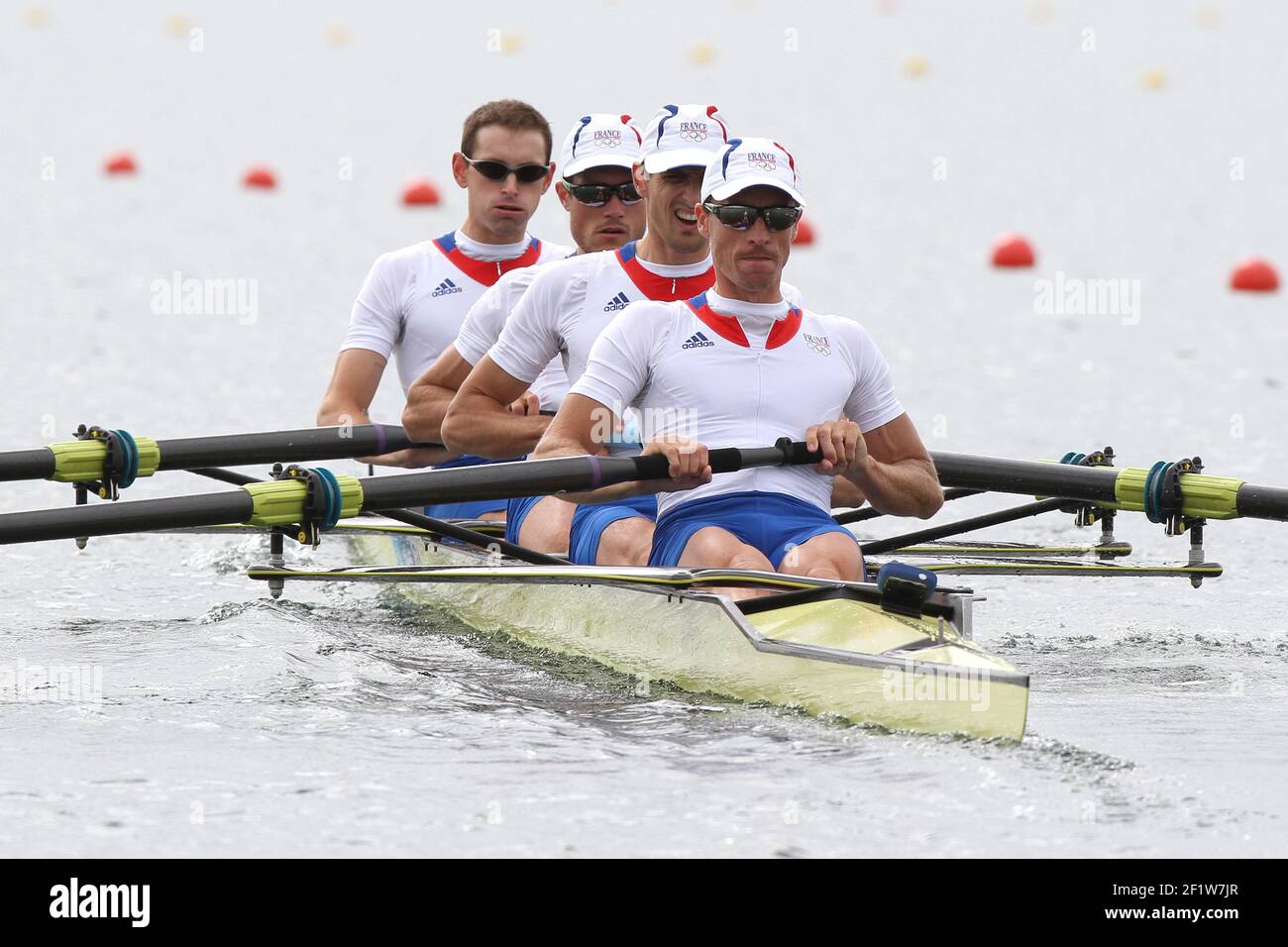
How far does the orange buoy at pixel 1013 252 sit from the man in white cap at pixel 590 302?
39.8ft

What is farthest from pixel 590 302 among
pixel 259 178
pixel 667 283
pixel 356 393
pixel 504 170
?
pixel 259 178

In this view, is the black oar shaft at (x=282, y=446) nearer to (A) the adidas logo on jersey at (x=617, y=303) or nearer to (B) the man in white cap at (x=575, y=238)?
(B) the man in white cap at (x=575, y=238)

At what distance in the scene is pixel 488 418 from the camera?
7.01 metres

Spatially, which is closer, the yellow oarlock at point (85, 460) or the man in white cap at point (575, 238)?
the yellow oarlock at point (85, 460)

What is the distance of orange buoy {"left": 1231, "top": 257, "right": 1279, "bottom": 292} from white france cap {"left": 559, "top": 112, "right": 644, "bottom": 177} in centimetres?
1105

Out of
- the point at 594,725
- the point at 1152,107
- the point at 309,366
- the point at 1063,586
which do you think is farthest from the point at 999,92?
the point at 594,725

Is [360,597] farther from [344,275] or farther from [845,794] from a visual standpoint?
[344,275]

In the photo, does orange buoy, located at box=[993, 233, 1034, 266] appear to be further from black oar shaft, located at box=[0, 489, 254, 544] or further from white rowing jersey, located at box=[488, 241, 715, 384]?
black oar shaft, located at box=[0, 489, 254, 544]

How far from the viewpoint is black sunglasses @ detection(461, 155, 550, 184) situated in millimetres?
8094

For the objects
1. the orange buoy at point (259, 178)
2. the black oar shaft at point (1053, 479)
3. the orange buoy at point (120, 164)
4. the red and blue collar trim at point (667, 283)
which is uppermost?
the orange buoy at point (120, 164)

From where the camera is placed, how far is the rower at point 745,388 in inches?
238

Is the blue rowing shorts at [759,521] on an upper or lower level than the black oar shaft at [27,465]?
lower

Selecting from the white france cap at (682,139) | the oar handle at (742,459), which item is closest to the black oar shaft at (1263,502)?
the oar handle at (742,459)

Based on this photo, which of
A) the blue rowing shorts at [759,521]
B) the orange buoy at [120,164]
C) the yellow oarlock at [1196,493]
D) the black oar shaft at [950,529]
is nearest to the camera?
the blue rowing shorts at [759,521]
